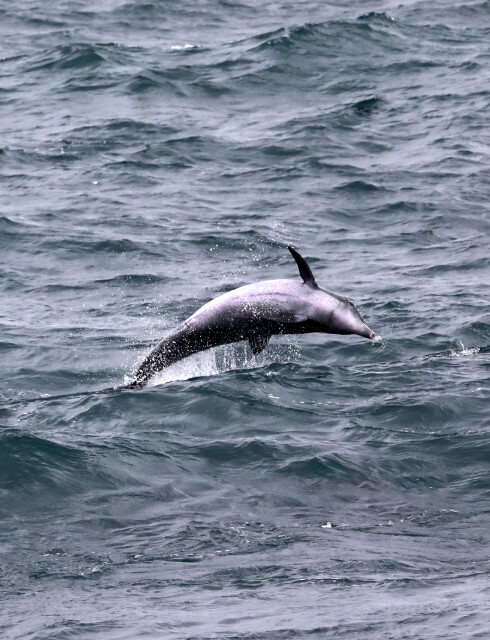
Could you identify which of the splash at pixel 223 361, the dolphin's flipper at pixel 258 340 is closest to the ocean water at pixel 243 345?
the splash at pixel 223 361

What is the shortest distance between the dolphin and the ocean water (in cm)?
112

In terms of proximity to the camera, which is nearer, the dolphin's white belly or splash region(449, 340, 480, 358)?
the dolphin's white belly

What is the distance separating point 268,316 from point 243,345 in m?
3.50

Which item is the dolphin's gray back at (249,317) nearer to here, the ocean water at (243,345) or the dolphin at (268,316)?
the dolphin at (268,316)

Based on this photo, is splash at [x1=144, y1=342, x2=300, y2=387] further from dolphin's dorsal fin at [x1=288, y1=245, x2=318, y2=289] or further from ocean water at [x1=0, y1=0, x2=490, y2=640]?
dolphin's dorsal fin at [x1=288, y1=245, x2=318, y2=289]

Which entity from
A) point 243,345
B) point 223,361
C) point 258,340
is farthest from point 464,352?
point 258,340

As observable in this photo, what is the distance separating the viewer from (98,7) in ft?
130

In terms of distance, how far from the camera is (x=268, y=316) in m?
13.1

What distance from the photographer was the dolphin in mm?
12906

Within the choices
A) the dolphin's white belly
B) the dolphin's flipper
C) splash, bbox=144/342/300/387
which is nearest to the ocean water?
splash, bbox=144/342/300/387

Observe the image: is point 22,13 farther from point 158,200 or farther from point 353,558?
point 353,558

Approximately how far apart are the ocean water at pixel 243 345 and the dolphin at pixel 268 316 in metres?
1.12

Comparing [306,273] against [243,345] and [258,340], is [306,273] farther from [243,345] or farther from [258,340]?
[243,345]

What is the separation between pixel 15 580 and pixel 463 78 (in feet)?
74.1
